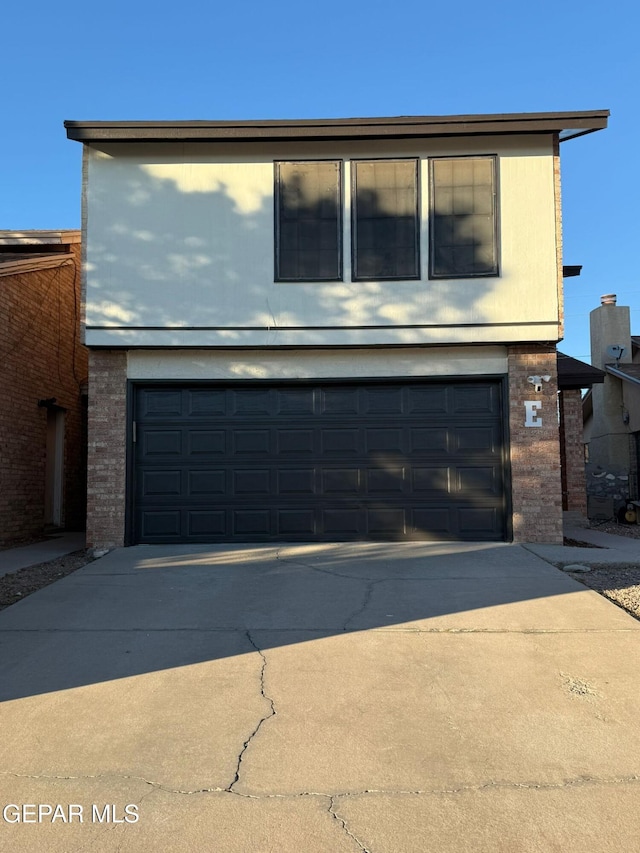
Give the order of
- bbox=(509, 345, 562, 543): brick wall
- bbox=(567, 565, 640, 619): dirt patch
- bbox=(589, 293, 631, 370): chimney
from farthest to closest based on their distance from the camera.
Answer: bbox=(589, 293, 631, 370): chimney < bbox=(509, 345, 562, 543): brick wall < bbox=(567, 565, 640, 619): dirt patch

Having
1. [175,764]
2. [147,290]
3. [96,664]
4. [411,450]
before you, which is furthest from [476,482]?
[175,764]

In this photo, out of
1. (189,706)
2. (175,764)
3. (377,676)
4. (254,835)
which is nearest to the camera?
(254,835)

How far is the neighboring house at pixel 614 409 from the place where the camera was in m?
16.7

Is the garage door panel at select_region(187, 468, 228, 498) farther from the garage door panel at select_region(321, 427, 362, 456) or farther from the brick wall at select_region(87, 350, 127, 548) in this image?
the garage door panel at select_region(321, 427, 362, 456)

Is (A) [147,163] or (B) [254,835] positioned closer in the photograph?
(B) [254,835]

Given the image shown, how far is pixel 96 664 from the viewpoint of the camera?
4918mm

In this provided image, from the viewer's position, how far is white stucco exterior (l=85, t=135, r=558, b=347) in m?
9.70

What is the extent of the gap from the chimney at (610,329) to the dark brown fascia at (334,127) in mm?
9511

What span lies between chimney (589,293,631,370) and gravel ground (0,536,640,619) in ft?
37.2

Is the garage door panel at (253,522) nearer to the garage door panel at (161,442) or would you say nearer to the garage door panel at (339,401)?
the garage door panel at (161,442)

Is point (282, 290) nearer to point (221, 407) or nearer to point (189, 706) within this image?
point (221, 407)

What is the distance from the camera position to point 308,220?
991 centimetres

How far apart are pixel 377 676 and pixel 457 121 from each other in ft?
26.1

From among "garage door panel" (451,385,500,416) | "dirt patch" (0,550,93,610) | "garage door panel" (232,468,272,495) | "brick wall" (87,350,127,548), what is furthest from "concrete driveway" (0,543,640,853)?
"garage door panel" (451,385,500,416)
